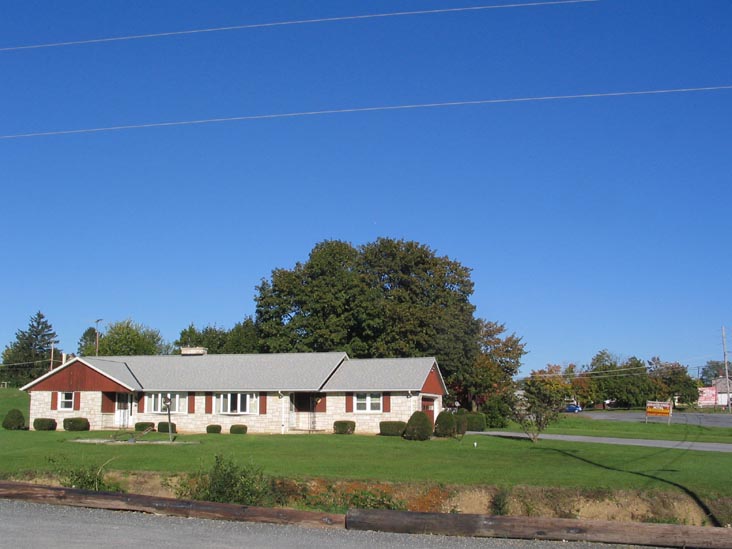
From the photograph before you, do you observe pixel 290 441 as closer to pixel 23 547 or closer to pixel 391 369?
pixel 391 369

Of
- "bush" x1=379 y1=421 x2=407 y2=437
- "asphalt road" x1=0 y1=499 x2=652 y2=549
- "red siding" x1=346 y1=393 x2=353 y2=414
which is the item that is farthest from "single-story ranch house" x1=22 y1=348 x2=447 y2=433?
"asphalt road" x1=0 y1=499 x2=652 y2=549

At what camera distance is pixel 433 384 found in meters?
48.3

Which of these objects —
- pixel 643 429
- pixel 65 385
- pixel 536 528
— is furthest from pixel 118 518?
pixel 643 429

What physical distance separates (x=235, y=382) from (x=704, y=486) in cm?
3181

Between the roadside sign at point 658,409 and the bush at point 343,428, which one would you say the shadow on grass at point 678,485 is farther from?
the roadside sign at point 658,409

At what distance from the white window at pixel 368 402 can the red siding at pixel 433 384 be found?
2.78m

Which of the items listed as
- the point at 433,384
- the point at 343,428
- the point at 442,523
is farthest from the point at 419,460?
the point at 433,384

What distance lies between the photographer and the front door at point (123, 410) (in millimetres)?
48375

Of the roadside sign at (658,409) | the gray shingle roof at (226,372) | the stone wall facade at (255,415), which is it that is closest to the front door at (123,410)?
the stone wall facade at (255,415)

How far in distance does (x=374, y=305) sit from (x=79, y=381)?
23102 millimetres

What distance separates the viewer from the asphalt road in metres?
11.9

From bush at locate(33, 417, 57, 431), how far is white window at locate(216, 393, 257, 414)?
10.3 meters

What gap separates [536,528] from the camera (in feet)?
42.2

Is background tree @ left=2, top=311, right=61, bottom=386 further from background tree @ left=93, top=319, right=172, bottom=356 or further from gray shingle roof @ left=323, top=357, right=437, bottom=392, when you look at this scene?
gray shingle roof @ left=323, top=357, right=437, bottom=392
